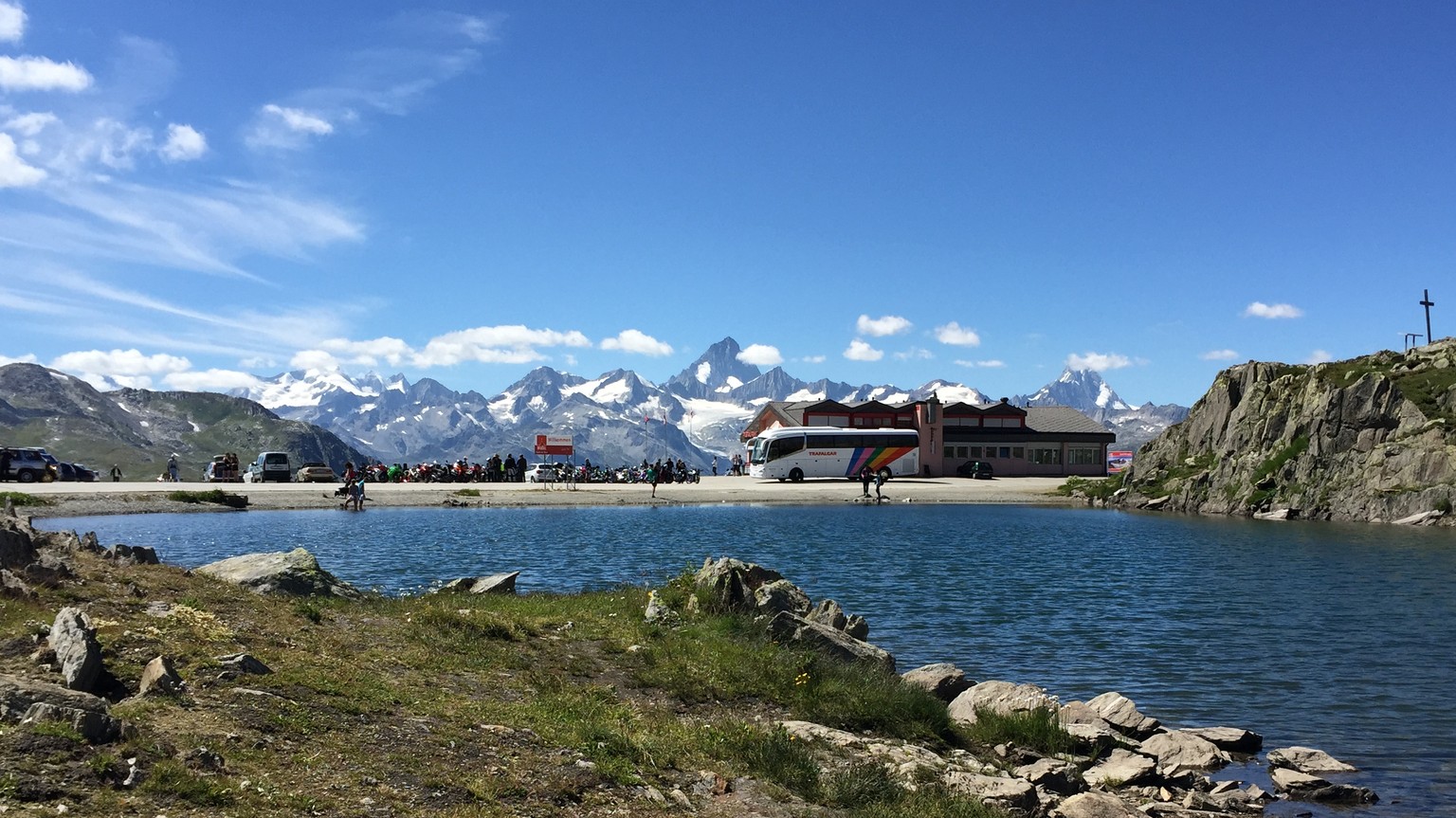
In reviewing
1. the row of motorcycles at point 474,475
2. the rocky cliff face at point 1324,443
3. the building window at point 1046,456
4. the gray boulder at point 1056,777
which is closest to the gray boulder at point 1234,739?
the gray boulder at point 1056,777

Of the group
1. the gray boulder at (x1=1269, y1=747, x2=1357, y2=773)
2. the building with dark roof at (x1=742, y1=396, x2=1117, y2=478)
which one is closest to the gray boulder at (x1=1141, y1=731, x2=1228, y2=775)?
the gray boulder at (x1=1269, y1=747, x2=1357, y2=773)

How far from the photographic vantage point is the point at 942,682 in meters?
18.0

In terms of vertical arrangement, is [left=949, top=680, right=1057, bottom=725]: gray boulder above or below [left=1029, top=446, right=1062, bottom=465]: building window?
below

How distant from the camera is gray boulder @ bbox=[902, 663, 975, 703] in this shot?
17.8 metres

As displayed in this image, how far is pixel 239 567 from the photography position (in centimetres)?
2086

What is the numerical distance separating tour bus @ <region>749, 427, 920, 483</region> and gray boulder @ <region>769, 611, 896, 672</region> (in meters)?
91.1

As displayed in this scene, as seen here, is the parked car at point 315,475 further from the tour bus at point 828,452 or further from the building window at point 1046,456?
the building window at point 1046,456

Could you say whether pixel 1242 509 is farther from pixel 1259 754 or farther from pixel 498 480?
pixel 498 480

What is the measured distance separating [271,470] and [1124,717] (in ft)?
319

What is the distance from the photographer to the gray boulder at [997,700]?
54.5 feet

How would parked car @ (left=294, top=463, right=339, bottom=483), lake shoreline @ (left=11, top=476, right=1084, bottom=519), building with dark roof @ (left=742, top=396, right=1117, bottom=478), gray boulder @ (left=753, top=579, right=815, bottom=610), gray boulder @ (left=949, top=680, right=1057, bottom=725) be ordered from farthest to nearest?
building with dark roof @ (left=742, top=396, right=1117, bottom=478) < parked car @ (left=294, top=463, right=339, bottom=483) < lake shoreline @ (left=11, top=476, right=1084, bottom=519) < gray boulder @ (left=753, top=579, right=815, bottom=610) < gray boulder @ (left=949, top=680, right=1057, bottom=725)

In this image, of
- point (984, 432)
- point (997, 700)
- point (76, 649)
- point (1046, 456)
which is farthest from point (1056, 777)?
point (1046, 456)

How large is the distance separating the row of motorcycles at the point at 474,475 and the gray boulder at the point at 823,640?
87.5 m

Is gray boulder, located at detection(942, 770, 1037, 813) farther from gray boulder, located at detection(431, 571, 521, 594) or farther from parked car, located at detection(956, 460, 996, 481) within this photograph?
parked car, located at detection(956, 460, 996, 481)
